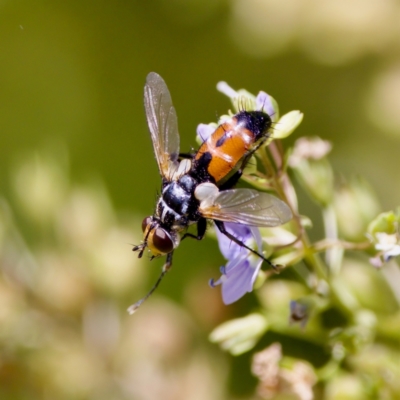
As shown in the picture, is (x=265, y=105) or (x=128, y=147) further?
(x=128, y=147)

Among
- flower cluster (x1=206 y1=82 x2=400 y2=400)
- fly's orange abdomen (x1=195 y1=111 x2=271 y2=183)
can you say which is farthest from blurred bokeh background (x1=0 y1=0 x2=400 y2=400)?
fly's orange abdomen (x1=195 y1=111 x2=271 y2=183)

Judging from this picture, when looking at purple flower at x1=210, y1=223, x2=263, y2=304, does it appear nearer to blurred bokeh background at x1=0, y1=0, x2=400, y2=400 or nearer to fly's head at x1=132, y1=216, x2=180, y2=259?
fly's head at x1=132, y1=216, x2=180, y2=259

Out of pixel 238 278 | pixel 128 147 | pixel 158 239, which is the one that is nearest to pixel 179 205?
pixel 158 239

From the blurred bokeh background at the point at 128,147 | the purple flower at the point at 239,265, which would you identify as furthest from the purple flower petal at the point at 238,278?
the blurred bokeh background at the point at 128,147

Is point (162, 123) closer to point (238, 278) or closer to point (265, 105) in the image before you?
point (265, 105)

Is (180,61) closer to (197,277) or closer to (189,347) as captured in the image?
(197,277)

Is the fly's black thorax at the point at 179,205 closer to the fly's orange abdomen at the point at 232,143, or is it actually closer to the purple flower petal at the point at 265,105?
the fly's orange abdomen at the point at 232,143
